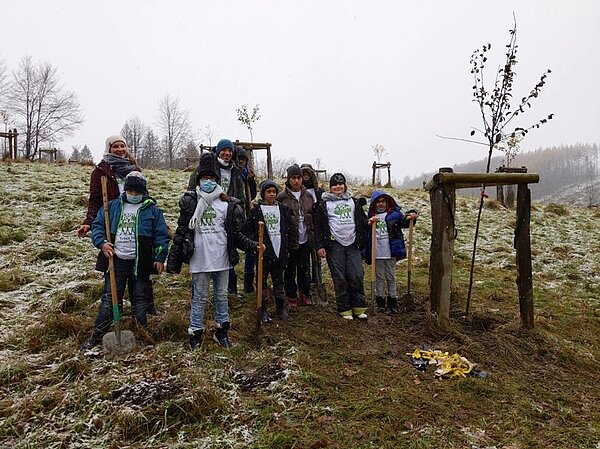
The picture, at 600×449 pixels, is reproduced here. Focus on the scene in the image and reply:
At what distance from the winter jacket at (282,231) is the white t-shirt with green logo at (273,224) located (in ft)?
0.11

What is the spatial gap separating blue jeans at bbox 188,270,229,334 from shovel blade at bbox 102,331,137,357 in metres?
0.55

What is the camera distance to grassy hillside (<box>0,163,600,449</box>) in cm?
304

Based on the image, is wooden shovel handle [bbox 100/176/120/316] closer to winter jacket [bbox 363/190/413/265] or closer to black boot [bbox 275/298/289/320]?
black boot [bbox 275/298/289/320]

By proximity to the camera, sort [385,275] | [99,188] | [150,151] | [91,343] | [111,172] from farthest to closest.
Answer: [150,151] → [385,275] → [111,172] → [99,188] → [91,343]

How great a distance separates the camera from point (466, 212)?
14078 mm

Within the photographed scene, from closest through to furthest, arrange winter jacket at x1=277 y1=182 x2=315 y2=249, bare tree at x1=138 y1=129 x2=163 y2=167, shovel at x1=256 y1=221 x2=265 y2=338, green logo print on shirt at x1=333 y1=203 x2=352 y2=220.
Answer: shovel at x1=256 y1=221 x2=265 y2=338
green logo print on shirt at x1=333 y1=203 x2=352 y2=220
winter jacket at x1=277 y1=182 x2=315 y2=249
bare tree at x1=138 y1=129 x2=163 y2=167

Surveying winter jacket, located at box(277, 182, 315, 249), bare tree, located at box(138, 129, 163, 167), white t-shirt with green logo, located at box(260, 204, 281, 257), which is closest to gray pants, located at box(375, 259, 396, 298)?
A: winter jacket, located at box(277, 182, 315, 249)

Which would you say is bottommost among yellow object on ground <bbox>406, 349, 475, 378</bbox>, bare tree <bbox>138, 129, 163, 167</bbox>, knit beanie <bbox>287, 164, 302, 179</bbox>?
yellow object on ground <bbox>406, 349, 475, 378</bbox>

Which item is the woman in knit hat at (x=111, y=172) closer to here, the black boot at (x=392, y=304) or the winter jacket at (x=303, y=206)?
the winter jacket at (x=303, y=206)

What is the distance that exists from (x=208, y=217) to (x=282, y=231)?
1.10 metres

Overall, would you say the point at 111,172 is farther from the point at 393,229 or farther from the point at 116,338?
the point at 393,229

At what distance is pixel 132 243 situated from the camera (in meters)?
4.38

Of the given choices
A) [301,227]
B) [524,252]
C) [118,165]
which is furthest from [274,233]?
[524,252]

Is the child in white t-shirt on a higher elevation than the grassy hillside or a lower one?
higher
